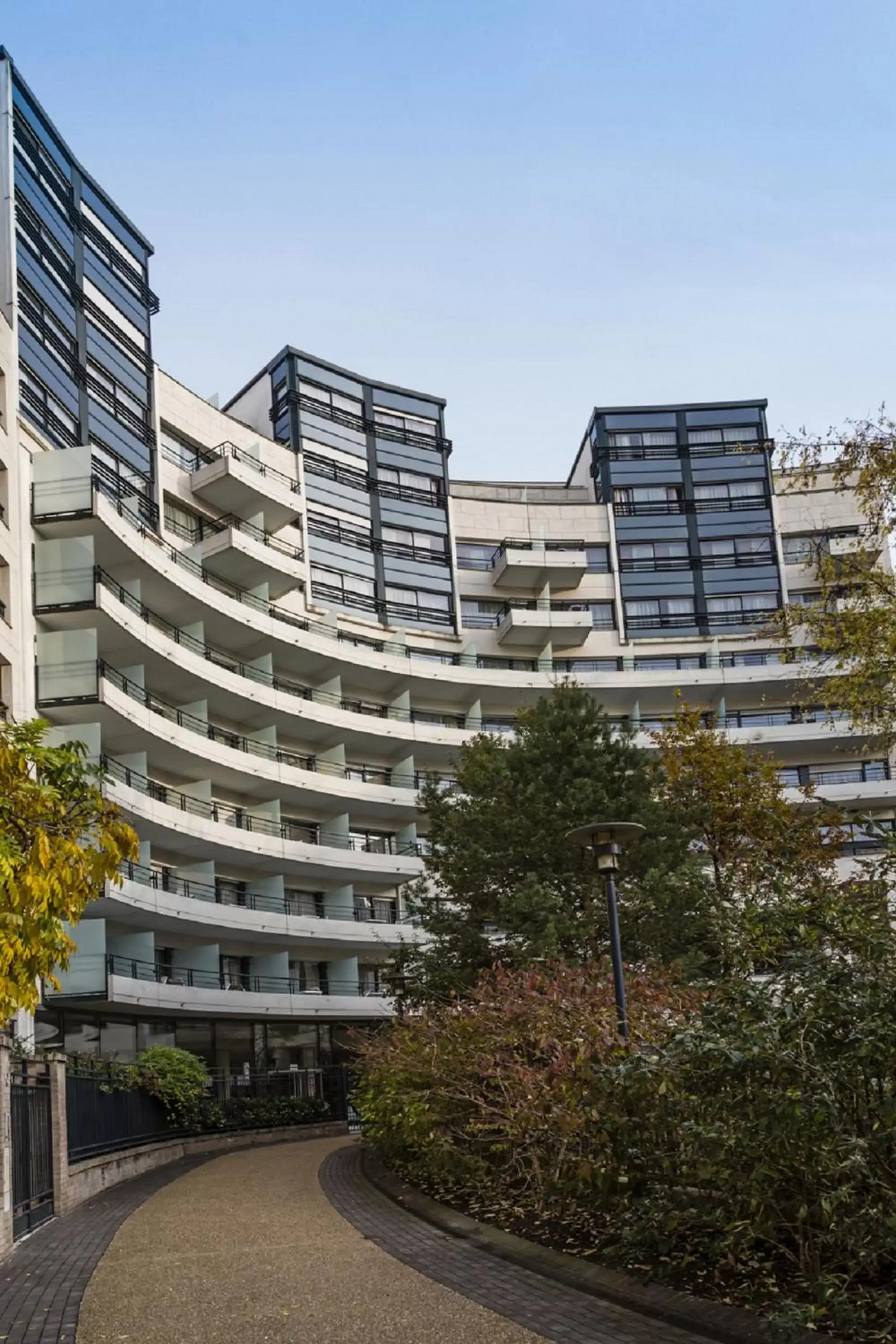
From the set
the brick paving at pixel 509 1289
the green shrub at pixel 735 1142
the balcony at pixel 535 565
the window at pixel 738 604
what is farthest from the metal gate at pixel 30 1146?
the window at pixel 738 604

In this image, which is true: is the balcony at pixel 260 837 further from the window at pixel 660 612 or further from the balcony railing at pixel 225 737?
the window at pixel 660 612

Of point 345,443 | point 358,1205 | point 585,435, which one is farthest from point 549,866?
point 585,435

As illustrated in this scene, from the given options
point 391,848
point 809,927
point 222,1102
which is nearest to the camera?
point 809,927

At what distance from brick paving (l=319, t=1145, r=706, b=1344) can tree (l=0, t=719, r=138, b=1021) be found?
3.80 meters

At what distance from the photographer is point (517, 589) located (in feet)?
198

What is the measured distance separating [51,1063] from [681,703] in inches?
1032

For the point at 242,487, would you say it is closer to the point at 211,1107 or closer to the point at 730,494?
the point at 211,1107

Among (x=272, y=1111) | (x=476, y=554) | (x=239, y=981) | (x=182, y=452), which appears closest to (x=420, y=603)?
(x=476, y=554)

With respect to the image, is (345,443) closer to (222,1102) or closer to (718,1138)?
(222,1102)

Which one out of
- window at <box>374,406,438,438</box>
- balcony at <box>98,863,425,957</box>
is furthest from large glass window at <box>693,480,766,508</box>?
balcony at <box>98,863,425,957</box>

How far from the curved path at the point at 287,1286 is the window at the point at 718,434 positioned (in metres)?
52.0

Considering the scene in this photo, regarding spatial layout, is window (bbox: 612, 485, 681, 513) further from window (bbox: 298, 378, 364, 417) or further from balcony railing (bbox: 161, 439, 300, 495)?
balcony railing (bbox: 161, 439, 300, 495)

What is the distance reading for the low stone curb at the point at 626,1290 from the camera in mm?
7234

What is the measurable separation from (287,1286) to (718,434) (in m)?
57.9
